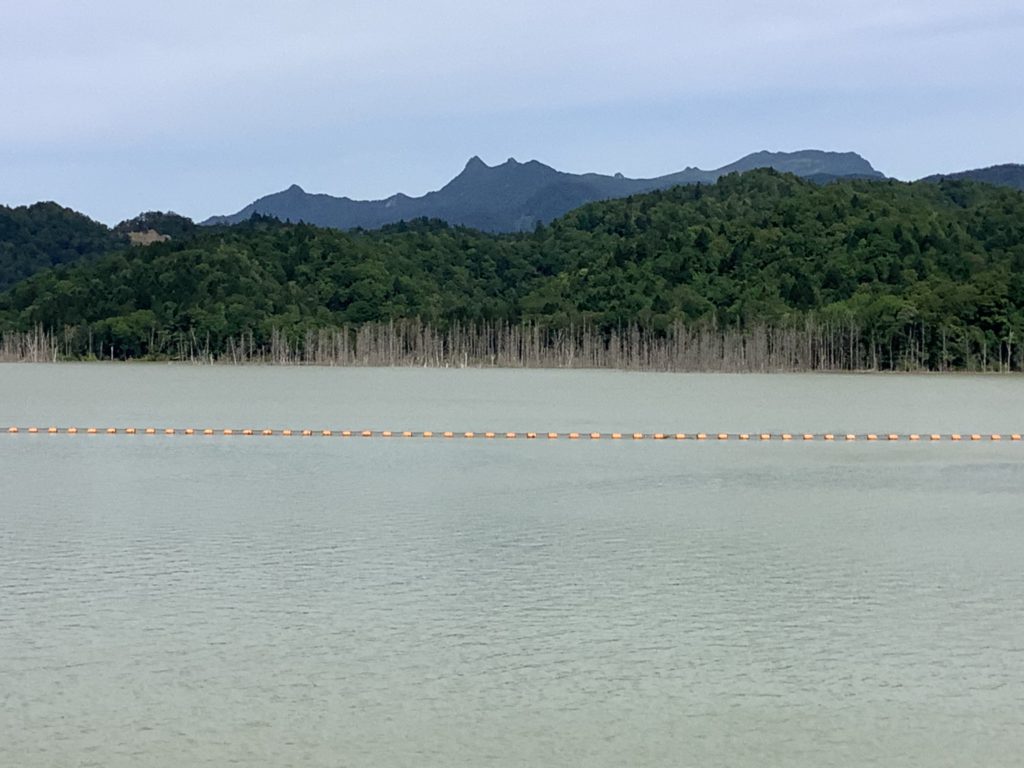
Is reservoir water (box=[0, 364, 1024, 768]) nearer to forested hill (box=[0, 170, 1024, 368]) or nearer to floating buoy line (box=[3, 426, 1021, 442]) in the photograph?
floating buoy line (box=[3, 426, 1021, 442])

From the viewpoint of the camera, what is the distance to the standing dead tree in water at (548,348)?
123 metres

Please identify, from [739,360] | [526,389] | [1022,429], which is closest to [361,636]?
[1022,429]

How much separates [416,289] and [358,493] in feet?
501

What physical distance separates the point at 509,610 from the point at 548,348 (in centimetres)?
12453

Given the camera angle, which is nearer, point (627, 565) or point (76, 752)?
point (76, 752)

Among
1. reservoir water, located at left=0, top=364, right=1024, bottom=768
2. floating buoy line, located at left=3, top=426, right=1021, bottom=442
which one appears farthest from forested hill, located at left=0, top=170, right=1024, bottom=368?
reservoir water, located at left=0, top=364, right=1024, bottom=768

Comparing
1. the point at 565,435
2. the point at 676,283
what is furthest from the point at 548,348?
the point at 565,435

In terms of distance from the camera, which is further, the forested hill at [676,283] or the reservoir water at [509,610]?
the forested hill at [676,283]

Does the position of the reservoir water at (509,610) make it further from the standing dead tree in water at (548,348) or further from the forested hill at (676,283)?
the forested hill at (676,283)

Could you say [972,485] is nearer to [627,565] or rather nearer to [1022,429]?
[627,565]

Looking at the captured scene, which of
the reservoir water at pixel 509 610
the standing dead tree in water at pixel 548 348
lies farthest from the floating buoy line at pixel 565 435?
the standing dead tree in water at pixel 548 348

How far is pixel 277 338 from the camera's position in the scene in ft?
500

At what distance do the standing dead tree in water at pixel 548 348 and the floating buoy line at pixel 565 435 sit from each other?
74.3 metres

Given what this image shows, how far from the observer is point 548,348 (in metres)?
142
